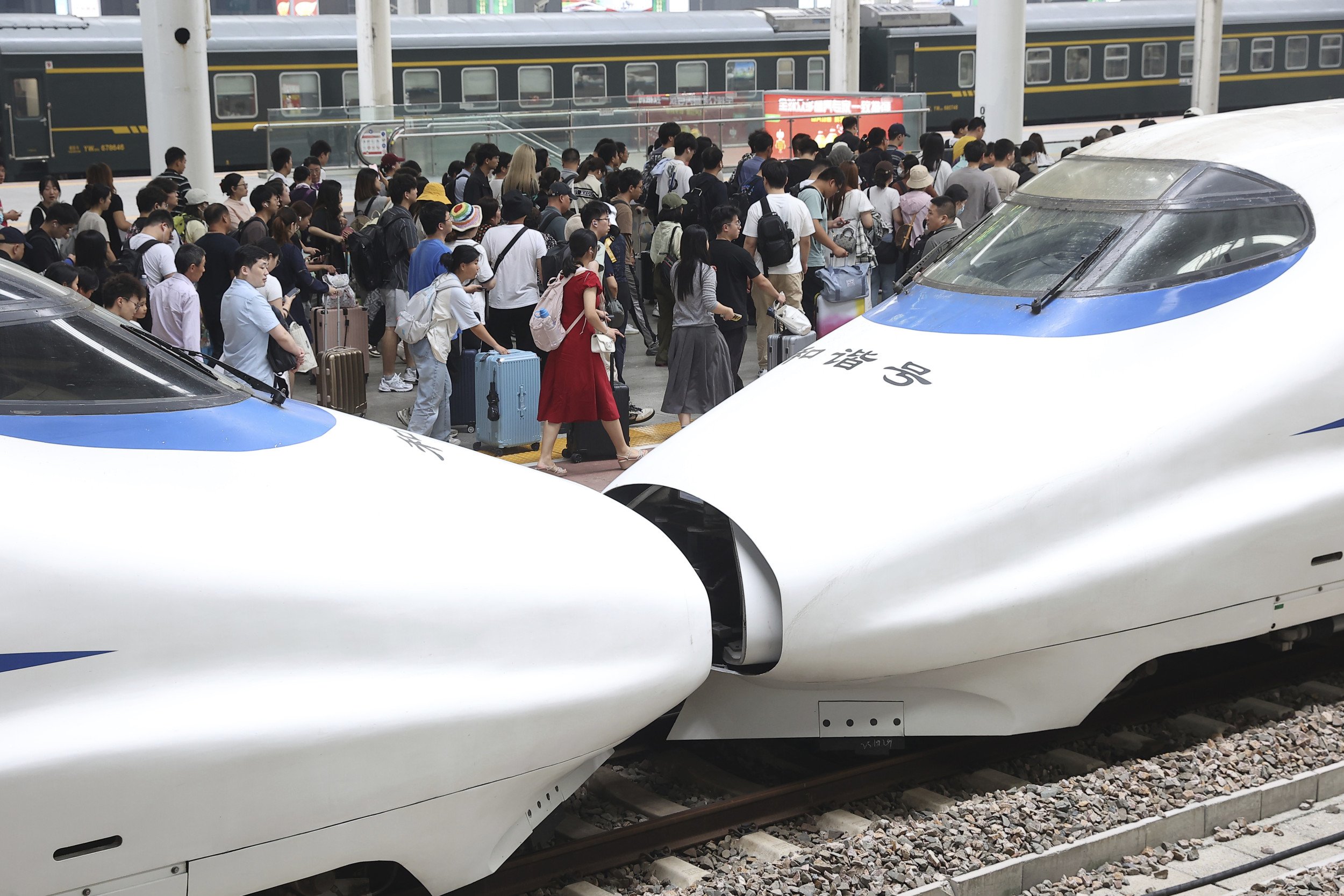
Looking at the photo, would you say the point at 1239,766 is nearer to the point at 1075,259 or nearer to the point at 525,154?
the point at 1075,259

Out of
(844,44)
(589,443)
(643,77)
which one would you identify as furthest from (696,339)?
(643,77)

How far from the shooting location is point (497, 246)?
11.6m

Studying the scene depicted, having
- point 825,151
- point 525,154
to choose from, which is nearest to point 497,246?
point 525,154

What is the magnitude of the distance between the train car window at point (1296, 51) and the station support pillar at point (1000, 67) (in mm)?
18456

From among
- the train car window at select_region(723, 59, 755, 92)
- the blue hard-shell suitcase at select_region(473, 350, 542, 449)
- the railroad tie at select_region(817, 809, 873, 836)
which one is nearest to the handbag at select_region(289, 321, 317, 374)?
the blue hard-shell suitcase at select_region(473, 350, 542, 449)

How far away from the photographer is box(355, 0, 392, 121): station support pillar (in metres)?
22.1

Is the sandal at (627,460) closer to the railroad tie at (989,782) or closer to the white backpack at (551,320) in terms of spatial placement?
the white backpack at (551,320)

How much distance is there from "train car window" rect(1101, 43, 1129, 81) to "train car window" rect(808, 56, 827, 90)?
6652mm

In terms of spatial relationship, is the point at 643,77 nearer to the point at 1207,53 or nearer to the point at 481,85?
the point at 481,85

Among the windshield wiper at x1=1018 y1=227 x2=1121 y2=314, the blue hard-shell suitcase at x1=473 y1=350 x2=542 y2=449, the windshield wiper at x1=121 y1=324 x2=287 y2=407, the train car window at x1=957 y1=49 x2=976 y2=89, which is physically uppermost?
the train car window at x1=957 y1=49 x2=976 y2=89

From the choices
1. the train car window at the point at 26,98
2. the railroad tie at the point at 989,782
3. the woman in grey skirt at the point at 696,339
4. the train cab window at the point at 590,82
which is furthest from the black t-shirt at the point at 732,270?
the train car window at the point at 26,98

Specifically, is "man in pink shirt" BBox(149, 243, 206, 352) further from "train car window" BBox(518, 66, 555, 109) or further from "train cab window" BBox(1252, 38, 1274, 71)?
"train cab window" BBox(1252, 38, 1274, 71)

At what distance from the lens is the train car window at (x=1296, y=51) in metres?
34.9

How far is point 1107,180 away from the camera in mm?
7070
